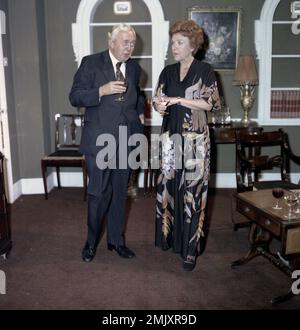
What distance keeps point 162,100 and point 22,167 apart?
101 inches

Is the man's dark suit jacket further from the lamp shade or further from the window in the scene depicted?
the window

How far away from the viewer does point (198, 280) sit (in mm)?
2730

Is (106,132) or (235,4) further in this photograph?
(235,4)

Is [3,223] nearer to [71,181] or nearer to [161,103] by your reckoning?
[161,103]

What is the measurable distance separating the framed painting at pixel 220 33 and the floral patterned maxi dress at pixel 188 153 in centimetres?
197

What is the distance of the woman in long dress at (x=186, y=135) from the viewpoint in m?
2.68

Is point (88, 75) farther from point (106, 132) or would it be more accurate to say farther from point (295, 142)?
point (295, 142)

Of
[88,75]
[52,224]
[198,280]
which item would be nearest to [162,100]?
[88,75]

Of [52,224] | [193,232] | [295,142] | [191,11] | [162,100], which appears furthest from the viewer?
[295,142]

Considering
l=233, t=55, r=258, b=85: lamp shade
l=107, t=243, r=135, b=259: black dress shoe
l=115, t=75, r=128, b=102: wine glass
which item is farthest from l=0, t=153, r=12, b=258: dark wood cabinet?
l=233, t=55, r=258, b=85: lamp shade

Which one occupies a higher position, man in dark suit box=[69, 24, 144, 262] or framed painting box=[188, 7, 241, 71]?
framed painting box=[188, 7, 241, 71]

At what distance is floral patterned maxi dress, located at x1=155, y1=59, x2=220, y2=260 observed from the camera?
270cm

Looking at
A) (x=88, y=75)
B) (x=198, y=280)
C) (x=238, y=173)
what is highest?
(x=88, y=75)

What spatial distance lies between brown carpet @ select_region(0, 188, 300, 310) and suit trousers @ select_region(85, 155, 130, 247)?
0.20m
